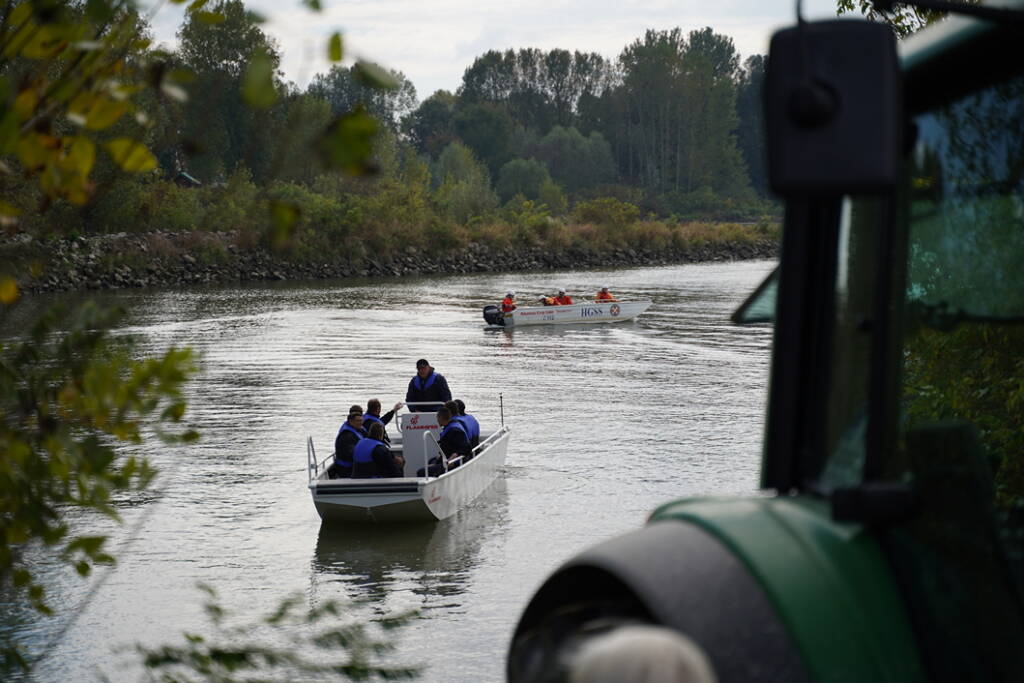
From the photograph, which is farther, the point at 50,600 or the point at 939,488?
the point at 50,600

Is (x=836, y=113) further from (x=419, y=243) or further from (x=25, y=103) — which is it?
(x=419, y=243)

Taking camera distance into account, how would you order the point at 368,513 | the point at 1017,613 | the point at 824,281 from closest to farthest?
the point at 1017,613 → the point at 824,281 → the point at 368,513

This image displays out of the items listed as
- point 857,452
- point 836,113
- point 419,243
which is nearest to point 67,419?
point 857,452

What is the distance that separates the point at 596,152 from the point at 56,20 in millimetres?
137792

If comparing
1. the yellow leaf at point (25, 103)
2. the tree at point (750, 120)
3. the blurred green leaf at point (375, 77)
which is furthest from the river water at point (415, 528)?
the tree at point (750, 120)

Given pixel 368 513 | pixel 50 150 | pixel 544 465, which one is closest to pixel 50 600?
pixel 368 513

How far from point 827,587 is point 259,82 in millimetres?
1370

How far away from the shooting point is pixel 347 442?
1686 centimetres

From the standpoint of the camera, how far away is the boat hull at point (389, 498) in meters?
16.5

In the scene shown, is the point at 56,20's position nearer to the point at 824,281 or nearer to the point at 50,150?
the point at 50,150

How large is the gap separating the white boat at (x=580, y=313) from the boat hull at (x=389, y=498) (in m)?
25.2

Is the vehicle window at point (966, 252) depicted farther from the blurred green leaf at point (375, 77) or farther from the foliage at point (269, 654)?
the foliage at point (269, 654)

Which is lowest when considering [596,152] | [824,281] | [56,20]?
[824,281]

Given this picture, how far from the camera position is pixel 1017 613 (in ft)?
8.11
